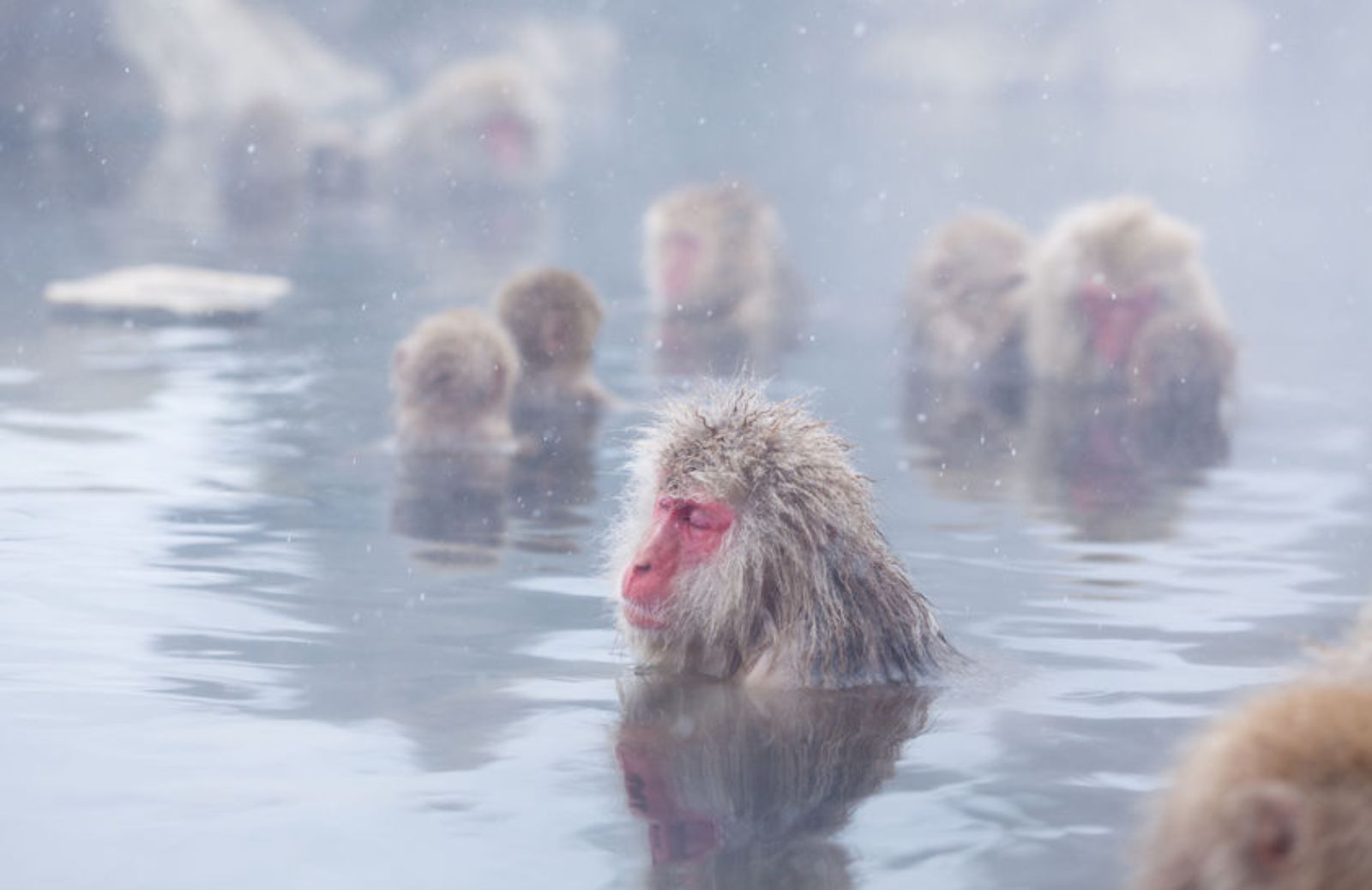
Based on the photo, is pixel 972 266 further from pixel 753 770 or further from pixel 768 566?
pixel 753 770

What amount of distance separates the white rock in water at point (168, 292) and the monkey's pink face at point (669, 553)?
582 centimetres

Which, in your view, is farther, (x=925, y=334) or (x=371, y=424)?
(x=925, y=334)

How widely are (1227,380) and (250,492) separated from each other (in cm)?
429

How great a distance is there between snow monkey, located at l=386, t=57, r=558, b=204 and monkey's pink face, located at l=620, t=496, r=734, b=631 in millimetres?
12811

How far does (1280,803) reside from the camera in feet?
5.70

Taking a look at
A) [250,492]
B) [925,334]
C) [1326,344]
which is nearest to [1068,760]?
[250,492]

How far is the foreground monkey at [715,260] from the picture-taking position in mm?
9633

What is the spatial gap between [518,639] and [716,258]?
5.96 m

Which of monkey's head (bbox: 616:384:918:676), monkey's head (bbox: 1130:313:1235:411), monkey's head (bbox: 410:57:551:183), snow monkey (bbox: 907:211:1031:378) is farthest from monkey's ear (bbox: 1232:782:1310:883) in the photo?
monkey's head (bbox: 410:57:551:183)

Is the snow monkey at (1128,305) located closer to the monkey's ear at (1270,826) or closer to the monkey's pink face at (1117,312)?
the monkey's pink face at (1117,312)

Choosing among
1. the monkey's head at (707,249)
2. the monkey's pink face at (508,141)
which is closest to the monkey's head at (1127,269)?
the monkey's head at (707,249)

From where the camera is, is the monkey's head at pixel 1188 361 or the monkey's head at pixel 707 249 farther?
the monkey's head at pixel 707 249

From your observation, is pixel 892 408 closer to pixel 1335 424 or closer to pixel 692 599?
pixel 1335 424

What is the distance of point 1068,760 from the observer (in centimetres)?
317
